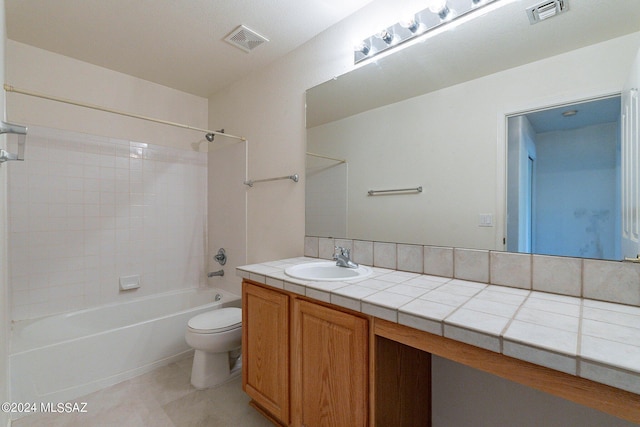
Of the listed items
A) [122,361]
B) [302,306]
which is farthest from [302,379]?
[122,361]

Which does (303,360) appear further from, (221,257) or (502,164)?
(221,257)

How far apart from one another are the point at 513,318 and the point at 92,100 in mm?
3078

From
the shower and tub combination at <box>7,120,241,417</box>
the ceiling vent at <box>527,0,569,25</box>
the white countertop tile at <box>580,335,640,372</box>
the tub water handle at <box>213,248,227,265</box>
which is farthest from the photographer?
the tub water handle at <box>213,248,227,265</box>

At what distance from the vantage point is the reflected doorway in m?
0.97

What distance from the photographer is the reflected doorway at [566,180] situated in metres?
0.97

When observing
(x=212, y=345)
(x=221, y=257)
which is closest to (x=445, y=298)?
(x=212, y=345)

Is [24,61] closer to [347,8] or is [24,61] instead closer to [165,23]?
[165,23]

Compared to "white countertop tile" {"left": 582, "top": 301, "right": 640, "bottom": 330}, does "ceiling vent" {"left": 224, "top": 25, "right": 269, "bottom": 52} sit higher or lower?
higher

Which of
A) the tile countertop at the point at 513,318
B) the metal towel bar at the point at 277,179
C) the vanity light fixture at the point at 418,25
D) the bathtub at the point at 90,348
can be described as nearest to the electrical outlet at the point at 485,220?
the tile countertop at the point at 513,318

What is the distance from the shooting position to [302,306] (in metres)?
1.20

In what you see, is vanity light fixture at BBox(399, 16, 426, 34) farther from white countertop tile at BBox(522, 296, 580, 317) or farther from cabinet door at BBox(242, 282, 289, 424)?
cabinet door at BBox(242, 282, 289, 424)

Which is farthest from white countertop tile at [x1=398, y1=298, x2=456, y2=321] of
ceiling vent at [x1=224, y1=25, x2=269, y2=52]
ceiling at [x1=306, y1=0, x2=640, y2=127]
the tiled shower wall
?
the tiled shower wall

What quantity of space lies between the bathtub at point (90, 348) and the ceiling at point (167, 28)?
1.98 metres

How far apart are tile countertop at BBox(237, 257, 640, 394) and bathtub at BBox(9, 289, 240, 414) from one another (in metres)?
1.37
